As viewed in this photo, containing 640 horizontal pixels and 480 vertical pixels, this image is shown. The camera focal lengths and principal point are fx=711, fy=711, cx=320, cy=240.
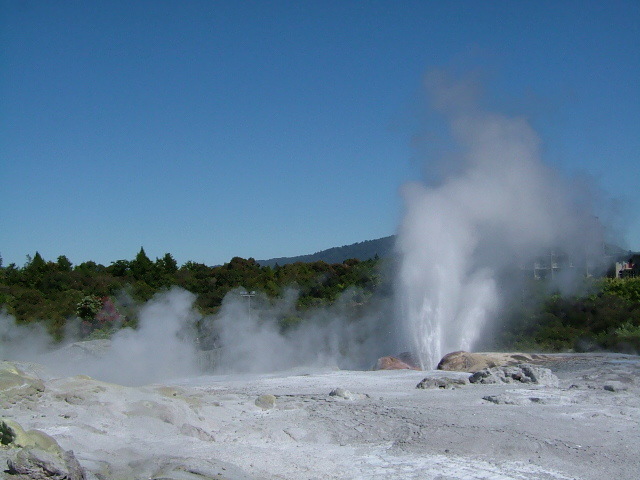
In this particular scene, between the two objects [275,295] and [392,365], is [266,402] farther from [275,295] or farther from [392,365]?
[275,295]

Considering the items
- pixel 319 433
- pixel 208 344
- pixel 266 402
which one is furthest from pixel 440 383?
pixel 208 344

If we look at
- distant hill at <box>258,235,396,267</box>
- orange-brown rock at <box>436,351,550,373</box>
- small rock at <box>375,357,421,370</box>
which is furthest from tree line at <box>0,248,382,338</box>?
distant hill at <box>258,235,396,267</box>

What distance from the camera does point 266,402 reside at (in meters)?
10.1

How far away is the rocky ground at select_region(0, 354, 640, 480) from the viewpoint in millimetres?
6688

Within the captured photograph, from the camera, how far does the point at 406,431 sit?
8422 millimetres

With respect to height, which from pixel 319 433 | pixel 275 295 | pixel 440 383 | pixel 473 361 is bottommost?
pixel 319 433

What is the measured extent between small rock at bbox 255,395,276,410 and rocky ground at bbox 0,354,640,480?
0.06ft

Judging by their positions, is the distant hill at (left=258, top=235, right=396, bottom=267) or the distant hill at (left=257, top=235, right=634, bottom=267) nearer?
the distant hill at (left=257, top=235, right=634, bottom=267)

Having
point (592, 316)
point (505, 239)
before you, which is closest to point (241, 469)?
point (505, 239)

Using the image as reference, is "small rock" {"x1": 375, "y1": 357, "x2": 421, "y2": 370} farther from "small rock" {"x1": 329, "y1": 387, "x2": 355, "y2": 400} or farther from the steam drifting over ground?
"small rock" {"x1": 329, "y1": 387, "x2": 355, "y2": 400}

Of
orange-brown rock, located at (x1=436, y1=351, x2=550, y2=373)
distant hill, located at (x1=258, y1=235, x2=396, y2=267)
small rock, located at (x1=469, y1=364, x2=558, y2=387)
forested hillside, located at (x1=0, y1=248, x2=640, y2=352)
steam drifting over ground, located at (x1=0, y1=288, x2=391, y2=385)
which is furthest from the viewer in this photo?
distant hill, located at (x1=258, y1=235, x2=396, y2=267)

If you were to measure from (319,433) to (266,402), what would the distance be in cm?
188

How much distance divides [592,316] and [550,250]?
13.5ft

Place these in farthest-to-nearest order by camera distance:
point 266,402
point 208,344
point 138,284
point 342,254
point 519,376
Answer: point 342,254, point 138,284, point 208,344, point 519,376, point 266,402
